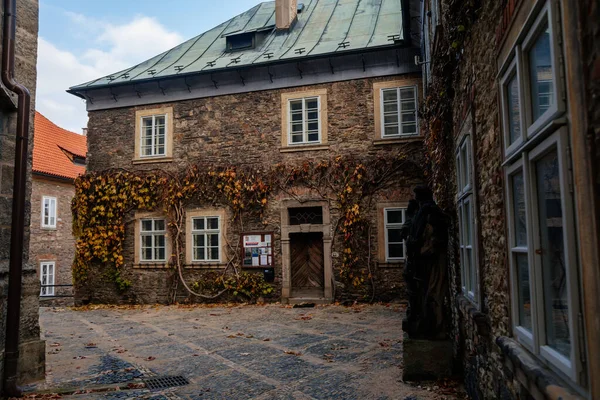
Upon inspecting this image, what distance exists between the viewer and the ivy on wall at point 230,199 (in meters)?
12.5

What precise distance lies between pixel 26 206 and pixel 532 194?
18.5ft

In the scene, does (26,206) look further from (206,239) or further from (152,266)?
(152,266)

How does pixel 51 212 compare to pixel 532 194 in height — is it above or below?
above

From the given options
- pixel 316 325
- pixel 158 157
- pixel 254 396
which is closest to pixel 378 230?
pixel 316 325

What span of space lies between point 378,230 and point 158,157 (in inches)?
269

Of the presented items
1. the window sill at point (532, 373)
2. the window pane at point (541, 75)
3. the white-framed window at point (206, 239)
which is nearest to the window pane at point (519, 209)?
the window pane at point (541, 75)

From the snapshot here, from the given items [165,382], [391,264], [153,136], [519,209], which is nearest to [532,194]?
[519,209]

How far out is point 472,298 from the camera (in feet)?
15.1

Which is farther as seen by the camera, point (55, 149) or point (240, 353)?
point (55, 149)

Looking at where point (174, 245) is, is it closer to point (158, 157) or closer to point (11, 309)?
point (158, 157)

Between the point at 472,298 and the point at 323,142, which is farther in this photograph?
the point at 323,142

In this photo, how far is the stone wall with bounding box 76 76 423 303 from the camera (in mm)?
12547

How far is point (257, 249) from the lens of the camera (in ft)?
43.7

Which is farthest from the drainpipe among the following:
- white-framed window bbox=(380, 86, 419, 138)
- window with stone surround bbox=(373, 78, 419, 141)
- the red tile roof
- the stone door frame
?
the red tile roof
